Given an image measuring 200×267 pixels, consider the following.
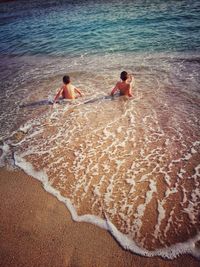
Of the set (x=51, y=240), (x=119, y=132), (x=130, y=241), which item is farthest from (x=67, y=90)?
(x=130, y=241)

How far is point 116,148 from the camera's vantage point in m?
5.41

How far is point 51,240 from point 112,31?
13.6 metres

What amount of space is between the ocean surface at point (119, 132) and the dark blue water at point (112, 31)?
130mm

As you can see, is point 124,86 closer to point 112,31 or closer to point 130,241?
point 130,241

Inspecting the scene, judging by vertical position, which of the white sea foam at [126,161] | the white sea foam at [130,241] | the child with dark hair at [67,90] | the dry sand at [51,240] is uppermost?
the child with dark hair at [67,90]

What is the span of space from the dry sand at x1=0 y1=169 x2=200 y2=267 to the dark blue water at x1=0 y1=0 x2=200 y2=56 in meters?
9.63

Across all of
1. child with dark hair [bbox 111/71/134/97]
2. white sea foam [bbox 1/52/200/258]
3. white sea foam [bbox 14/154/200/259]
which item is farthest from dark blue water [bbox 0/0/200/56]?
white sea foam [bbox 14/154/200/259]

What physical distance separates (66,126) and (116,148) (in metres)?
1.76

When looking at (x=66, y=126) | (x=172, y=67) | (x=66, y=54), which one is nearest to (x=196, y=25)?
(x=172, y=67)

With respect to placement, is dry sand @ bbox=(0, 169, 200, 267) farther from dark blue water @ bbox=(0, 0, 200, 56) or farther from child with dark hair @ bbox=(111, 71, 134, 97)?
dark blue water @ bbox=(0, 0, 200, 56)

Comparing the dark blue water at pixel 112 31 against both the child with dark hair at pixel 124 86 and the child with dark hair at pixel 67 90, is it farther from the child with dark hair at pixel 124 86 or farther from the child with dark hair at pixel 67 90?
the child with dark hair at pixel 67 90

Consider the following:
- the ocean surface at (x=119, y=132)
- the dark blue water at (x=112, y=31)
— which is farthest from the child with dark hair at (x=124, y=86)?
the dark blue water at (x=112, y=31)

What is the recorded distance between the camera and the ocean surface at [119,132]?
385cm

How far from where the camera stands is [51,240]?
140 inches
